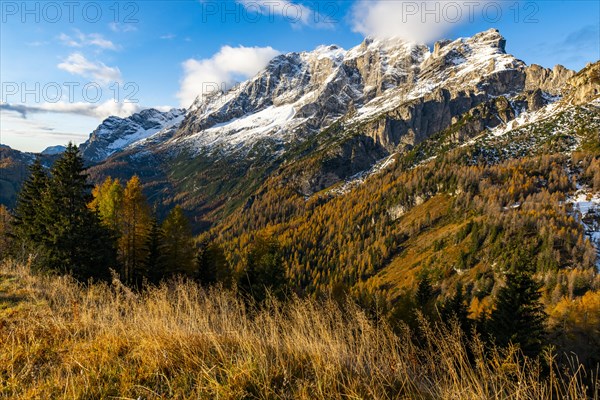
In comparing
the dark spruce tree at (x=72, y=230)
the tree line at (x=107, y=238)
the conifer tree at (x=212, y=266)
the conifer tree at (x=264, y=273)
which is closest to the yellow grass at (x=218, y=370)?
the tree line at (x=107, y=238)

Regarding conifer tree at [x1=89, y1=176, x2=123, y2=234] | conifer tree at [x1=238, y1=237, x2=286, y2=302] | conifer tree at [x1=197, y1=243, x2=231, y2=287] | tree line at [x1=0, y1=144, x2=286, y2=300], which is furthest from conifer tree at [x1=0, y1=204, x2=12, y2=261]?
conifer tree at [x1=238, y1=237, x2=286, y2=302]

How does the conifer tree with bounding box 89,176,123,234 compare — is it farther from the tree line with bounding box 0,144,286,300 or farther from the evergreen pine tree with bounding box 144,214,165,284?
the evergreen pine tree with bounding box 144,214,165,284

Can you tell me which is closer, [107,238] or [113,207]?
[107,238]

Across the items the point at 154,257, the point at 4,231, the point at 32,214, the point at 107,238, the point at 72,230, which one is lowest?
the point at 154,257

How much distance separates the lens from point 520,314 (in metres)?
31.2

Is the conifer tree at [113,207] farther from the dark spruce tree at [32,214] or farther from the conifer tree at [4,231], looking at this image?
the conifer tree at [4,231]

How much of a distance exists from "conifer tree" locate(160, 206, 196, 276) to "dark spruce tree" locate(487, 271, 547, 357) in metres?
31.5

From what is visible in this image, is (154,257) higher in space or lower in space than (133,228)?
lower

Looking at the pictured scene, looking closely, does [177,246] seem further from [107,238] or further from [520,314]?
[520,314]

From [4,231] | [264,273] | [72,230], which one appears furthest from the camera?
[4,231]

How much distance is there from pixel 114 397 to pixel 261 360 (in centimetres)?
173

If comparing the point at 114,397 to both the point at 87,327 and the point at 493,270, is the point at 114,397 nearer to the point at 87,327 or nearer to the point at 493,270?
the point at 87,327

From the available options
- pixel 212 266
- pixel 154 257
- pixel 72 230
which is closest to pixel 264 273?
pixel 212 266

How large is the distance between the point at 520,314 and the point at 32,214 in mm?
47600
